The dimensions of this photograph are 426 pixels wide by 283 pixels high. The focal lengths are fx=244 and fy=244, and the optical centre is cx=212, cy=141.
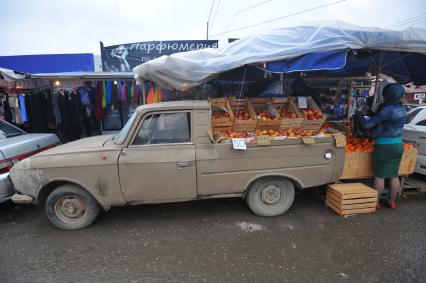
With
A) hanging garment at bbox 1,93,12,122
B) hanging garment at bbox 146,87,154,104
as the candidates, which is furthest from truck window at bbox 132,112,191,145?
hanging garment at bbox 1,93,12,122

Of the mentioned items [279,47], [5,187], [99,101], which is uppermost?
[279,47]

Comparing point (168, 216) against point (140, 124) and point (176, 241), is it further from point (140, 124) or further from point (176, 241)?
point (140, 124)

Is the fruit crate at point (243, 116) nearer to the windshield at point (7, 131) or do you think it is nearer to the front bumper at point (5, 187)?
the front bumper at point (5, 187)

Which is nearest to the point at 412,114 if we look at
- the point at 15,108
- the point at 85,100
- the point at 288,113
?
the point at 288,113

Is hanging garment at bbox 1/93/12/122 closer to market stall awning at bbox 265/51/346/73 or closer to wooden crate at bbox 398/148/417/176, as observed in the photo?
market stall awning at bbox 265/51/346/73

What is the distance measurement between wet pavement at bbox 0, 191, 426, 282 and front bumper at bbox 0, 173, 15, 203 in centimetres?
50

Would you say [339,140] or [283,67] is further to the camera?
[283,67]

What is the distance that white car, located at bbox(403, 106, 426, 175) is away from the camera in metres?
4.72

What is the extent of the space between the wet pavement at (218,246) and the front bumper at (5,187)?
19.8 inches

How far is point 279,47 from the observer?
3910 mm

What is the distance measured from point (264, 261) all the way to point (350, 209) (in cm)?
185

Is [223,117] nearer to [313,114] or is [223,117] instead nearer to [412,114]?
[313,114]

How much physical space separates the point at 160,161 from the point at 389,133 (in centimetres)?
358

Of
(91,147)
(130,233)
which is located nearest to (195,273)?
(130,233)
